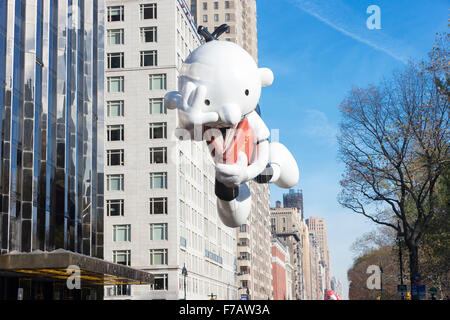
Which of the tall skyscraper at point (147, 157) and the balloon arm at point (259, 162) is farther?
the tall skyscraper at point (147, 157)

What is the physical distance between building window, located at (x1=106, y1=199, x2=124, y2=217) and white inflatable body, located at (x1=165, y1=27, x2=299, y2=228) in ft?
162

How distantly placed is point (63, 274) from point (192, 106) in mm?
25862

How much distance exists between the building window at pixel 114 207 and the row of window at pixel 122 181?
1.19m

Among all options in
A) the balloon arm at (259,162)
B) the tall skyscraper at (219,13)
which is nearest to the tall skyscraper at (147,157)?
the tall skyscraper at (219,13)

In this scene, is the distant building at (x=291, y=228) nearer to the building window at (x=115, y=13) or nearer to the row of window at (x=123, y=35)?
the row of window at (x=123, y=35)

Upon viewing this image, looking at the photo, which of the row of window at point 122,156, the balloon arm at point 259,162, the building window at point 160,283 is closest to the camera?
the balloon arm at point 259,162

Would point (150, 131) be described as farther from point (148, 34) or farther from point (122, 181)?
point (148, 34)

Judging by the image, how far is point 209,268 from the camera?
68.7 m

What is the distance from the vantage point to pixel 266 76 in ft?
26.5

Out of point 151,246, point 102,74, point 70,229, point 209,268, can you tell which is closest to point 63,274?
point 70,229

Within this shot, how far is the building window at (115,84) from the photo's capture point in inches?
2322

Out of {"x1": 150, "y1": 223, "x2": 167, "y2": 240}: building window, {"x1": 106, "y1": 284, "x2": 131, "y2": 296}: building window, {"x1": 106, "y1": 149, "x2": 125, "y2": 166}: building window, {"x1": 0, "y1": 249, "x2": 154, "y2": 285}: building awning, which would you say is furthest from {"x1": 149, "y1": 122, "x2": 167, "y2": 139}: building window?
{"x1": 0, "y1": 249, "x2": 154, "y2": 285}: building awning

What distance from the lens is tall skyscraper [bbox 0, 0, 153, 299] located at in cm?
2914

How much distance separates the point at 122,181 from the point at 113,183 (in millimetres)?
855
